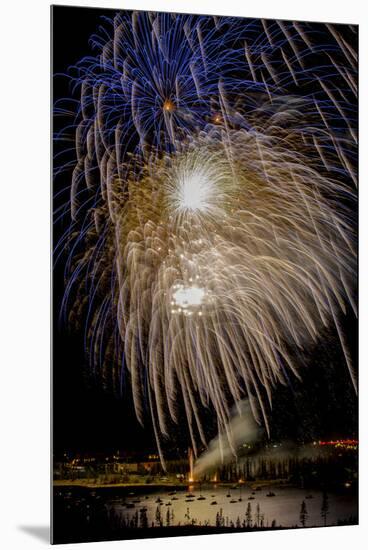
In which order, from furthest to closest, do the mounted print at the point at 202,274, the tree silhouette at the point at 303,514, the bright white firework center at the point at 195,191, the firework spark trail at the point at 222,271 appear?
1. the tree silhouette at the point at 303,514
2. the bright white firework center at the point at 195,191
3. the firework spark trail at the point at 222,271
4. the mounted print at the point at 202,274

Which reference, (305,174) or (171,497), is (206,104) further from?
(171,497)

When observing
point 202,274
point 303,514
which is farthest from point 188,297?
point 303,514

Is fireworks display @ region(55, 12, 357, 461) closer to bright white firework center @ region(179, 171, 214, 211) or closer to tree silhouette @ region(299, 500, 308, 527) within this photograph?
bright white firework center @ region(179, 171, 214, 211)

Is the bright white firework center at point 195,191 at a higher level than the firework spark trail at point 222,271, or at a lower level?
higher

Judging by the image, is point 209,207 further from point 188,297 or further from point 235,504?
point 235,504

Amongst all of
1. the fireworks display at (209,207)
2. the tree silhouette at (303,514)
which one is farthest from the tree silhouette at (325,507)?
the fireworks display at (209,207)

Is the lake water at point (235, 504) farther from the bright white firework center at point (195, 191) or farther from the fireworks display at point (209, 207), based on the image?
the bright white firework center at point (195, 191)
